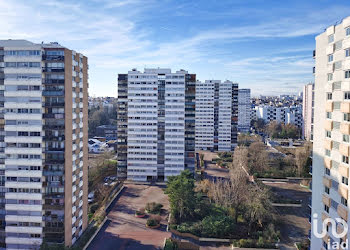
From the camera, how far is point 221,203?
100ft

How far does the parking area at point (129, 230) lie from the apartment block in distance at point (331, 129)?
1404cm

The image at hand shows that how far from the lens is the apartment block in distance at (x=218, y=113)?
67.8 meters

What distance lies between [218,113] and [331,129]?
170ft

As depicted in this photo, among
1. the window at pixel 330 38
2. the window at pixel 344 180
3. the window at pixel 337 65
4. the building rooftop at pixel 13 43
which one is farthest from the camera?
the building rooftop at pixel 13 43

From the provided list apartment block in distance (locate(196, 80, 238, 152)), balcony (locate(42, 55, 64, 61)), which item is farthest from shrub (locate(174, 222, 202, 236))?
apartment block in distance (locate(196, 80, 238, 152))

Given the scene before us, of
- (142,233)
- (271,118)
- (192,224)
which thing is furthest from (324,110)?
(271,118)

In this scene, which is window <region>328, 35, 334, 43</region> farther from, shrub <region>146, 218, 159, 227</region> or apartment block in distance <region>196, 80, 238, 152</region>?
apartment block in distance <region>196, 80, 238, 152</region>

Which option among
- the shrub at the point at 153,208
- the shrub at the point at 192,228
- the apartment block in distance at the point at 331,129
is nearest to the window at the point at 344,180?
the apartment block in distance at the point at 331,129

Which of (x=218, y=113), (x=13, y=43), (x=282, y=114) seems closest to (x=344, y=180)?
(x=13, y=43)

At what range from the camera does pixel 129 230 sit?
27.6 metres

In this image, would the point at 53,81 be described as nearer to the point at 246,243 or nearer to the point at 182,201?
the point at 182,201

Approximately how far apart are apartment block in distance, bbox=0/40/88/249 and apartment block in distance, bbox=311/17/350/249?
18729 mm

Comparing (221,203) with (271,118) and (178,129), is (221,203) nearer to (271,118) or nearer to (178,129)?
(178,129)

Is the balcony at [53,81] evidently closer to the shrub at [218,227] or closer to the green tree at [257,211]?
the shrub at [218,227]
